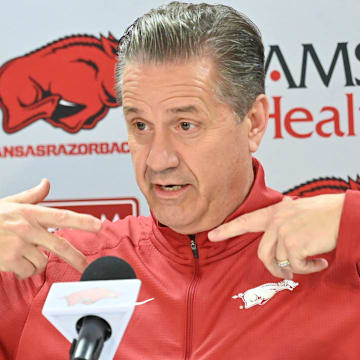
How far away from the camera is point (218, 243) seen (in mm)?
1755

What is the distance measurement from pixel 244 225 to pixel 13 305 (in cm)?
62

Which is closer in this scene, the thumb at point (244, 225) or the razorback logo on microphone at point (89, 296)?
the razorback logo on microphone at point (89, 296)

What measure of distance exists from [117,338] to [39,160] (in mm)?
1504

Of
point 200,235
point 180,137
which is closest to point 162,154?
point 180,137

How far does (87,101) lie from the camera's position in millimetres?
2480

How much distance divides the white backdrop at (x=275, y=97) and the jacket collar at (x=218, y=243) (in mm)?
619

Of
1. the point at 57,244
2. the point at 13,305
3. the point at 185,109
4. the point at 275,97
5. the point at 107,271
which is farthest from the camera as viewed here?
the point at 275,97

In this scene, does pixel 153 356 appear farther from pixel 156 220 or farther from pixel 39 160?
pixel 39 160

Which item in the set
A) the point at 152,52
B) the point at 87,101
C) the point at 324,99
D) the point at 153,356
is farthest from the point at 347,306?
the point at 87,101

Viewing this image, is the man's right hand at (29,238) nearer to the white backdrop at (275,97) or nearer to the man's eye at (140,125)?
the man's eye at (140,125)

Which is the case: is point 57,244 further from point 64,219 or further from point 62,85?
point 62,85

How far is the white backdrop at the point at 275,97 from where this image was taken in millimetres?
2379

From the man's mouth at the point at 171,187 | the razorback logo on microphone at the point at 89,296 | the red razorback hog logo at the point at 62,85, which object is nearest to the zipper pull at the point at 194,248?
the man's mouth at the point at 171,187

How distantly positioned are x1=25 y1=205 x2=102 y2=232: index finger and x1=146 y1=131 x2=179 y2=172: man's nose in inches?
8.4
